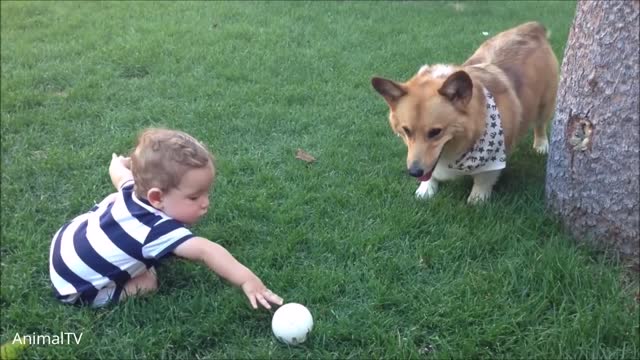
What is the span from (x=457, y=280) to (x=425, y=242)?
0.38 meters

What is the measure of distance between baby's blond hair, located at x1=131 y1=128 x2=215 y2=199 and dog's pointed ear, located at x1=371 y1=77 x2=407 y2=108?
4.01 feet

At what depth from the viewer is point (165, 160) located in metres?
2.92

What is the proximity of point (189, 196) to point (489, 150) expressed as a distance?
1.84 m

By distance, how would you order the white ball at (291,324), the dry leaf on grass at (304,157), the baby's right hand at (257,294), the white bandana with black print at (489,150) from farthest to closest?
the dry leaf on grass at (304,157) → the white bandana with black print at (489,150) → the baby's right hand at (257,294) → the white ball at (291,324)

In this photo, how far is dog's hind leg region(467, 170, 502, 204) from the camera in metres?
4.00

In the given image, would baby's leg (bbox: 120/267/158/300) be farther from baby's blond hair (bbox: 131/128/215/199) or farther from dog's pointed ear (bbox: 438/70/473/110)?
dog's pointed ear (bbox: 438/70/473/110)

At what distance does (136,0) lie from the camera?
867 cm

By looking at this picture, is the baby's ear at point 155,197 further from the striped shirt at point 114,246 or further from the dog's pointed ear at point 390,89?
the dog's pointed ear at point 390,89

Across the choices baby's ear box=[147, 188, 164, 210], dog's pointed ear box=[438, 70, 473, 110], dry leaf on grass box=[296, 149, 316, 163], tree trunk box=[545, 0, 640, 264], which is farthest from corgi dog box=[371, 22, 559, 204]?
baby's ear box=[147, 188, 164, 210]

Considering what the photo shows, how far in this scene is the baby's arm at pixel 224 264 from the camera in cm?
289

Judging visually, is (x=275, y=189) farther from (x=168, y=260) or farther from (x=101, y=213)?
(x=101, y=213)

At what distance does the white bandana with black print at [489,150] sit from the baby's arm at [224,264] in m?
1.63

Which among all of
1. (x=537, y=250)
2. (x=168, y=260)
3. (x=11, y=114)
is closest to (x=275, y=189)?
(x=168, y=260)

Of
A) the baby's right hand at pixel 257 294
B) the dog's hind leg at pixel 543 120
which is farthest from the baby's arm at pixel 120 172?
the dog's hind leg at pixel 543 120
